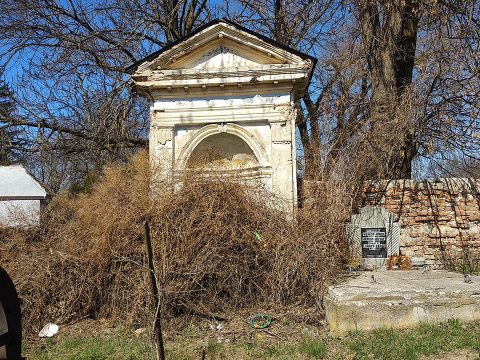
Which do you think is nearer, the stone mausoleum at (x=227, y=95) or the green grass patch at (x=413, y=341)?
the green grass patch at (x=413, y=341)

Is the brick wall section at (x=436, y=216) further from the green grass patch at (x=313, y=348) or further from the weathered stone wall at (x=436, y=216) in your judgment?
the green grass patch at (x=313, y=348)

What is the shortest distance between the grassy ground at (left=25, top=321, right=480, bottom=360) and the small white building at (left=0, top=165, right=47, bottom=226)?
11.0ft

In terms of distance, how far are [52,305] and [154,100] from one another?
18.1 ft

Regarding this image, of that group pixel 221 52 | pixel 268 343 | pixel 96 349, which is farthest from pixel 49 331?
pixel 221 52

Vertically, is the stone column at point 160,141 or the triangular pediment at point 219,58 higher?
the triangular pediment at point 219,58

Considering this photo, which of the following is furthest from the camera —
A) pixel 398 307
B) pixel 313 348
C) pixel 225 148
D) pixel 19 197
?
pixel 225 148

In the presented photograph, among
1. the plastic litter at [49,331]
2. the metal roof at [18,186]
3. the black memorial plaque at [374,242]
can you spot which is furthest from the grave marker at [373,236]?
the metal roof at [18,186]

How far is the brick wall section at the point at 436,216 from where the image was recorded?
10.6 m

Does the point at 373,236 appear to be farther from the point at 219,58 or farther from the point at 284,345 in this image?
the point at 219,58

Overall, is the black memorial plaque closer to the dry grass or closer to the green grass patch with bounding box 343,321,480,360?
the dry grass

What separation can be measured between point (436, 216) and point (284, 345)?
5.85m

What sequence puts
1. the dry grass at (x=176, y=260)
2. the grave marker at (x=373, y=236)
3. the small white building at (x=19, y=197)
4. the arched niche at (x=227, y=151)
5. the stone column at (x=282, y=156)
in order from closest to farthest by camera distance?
1. the dry grass at (x=176, y=260)
2. the small white building at (x=19, y=197)
3. the grave marker at (x=373, y=236)
4. the stone column at (x=282, y=156)
5. the arched niche at (x=227, y=151)

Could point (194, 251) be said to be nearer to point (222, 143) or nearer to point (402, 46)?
point (222, 143)

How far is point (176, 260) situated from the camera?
752cm
